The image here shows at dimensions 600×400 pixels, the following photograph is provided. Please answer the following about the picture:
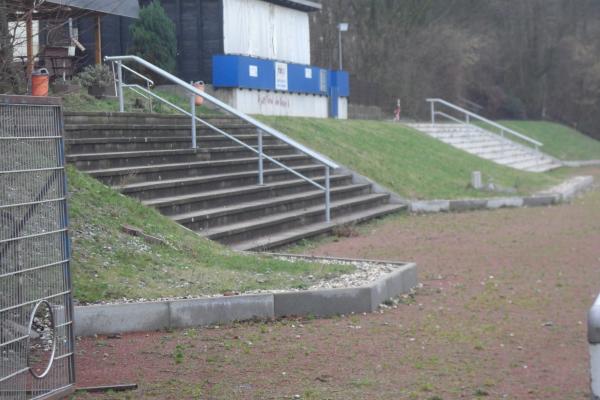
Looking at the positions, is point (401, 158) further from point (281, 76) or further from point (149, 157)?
point (149, 157)

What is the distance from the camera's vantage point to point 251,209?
48.8 ft

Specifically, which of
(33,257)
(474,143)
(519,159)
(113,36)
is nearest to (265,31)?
(113,36)

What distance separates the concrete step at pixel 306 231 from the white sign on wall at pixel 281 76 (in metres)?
10.3

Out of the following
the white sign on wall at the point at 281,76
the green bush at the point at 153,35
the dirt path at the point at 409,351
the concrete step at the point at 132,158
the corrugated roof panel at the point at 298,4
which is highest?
the corrugated roof panel at the point at 298,4

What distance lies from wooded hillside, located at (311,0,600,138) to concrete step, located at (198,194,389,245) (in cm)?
2722

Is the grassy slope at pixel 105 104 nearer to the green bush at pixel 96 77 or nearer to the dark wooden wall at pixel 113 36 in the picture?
the green bush at pixel 96 77

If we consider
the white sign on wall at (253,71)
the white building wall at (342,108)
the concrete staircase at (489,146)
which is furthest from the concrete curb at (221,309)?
the white building wall at (342,108)

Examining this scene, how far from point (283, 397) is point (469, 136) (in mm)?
29344

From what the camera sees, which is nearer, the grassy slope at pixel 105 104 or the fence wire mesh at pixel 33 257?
the fence wire mesh at pixel 33 257

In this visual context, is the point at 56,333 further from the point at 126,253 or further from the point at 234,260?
the point at 234,260

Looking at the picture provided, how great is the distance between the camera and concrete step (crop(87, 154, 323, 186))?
13188 mm

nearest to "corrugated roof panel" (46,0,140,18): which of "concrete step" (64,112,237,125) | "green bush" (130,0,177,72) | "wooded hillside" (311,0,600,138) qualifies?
"green bush" (130,0,177,72)

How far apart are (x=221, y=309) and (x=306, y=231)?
621cm

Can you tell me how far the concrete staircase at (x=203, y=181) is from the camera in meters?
13.4
